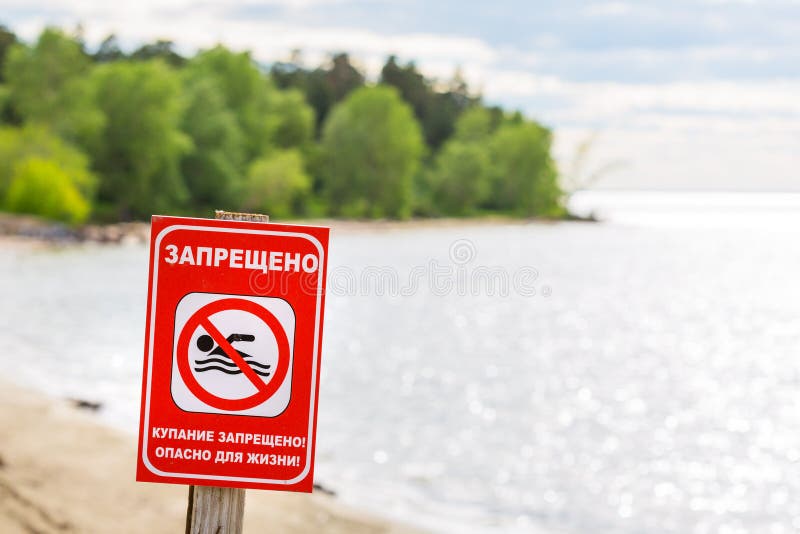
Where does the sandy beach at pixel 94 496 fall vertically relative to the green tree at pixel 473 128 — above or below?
below

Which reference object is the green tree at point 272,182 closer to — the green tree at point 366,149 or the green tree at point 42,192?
the green tree at point 366,149

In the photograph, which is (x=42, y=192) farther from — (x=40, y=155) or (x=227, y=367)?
(x=227, y=367)

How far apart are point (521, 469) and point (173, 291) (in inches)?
468

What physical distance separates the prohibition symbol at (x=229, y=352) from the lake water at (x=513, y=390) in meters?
7.87

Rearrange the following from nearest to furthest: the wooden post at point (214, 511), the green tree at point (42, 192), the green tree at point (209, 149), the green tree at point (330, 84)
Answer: the wooden post at point (214, 511) < the green tree at point (42, 192) < the green tree at point (209, 149) < the green tree at point (330, 84)

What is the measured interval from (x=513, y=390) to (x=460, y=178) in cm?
8312

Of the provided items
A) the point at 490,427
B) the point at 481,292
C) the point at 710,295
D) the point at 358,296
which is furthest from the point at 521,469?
the point at 710,295

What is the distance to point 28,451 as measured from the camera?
9.04 metres

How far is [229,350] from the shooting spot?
2.66 meters

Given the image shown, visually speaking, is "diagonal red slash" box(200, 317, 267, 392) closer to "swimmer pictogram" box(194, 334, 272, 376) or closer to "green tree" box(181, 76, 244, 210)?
"swimmer pictogram" box(194, 334, 272, 376)

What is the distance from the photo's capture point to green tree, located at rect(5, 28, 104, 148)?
60188mm

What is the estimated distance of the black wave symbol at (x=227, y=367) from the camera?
2.67 m

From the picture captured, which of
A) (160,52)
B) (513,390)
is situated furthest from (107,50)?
(513,390)

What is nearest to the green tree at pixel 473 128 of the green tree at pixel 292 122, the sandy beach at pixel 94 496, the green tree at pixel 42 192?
the green tree at pixel 292 122
